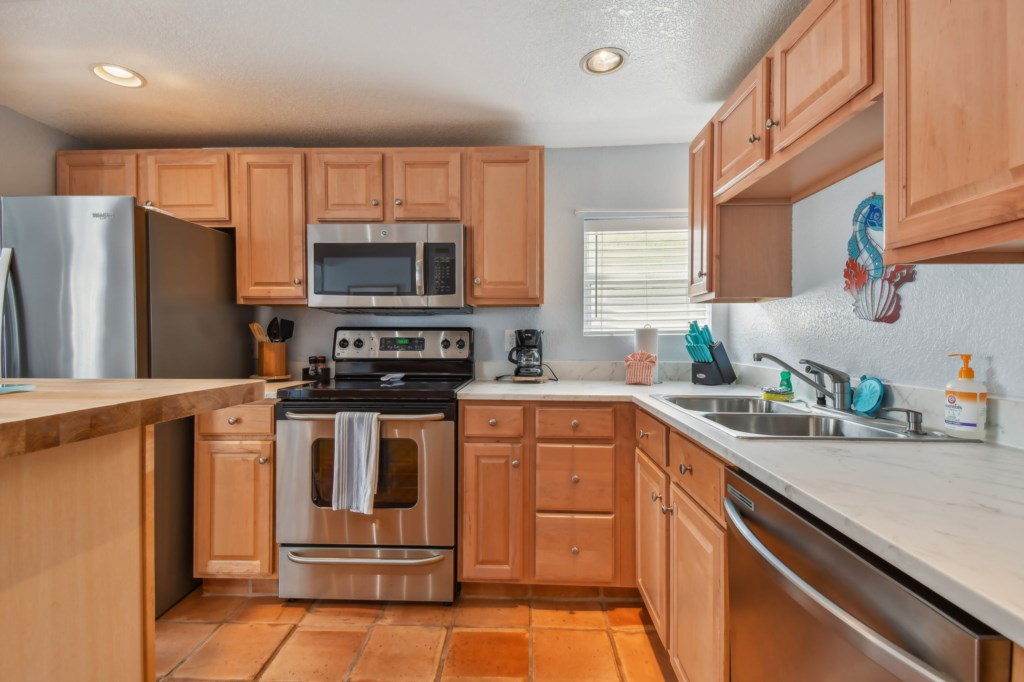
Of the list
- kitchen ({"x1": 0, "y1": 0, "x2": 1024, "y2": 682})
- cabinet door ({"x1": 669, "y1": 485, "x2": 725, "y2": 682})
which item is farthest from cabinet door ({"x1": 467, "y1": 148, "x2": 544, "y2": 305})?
cabinet door ({"x1": 669, "y1": 485, "x2": 725, "y2": 682})

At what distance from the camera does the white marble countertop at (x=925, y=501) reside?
51 cm

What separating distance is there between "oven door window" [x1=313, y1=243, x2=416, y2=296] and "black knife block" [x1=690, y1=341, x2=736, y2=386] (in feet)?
5.15

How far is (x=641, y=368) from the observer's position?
2.49 m

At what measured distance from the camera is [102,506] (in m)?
0.81

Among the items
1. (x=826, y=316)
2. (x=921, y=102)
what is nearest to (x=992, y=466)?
(x=921, y=102)

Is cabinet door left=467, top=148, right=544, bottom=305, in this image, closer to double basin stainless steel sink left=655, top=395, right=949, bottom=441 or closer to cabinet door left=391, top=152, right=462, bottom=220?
cabinet door left=391, top=152, right=462, bottom=220

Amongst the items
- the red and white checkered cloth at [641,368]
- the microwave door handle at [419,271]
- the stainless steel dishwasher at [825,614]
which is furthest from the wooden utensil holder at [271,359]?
the stainless steel dishwasher at [825,614]

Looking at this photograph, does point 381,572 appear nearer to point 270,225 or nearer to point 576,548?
point 576,548

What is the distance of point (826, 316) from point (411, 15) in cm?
191

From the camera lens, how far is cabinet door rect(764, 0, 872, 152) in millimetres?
1092

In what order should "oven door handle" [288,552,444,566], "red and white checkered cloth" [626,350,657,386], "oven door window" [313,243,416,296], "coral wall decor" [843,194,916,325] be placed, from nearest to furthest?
"coral wall decor" [843,194,916,325] < "oven door handle" [288,552,444,566] < "oven door window" [313,243,416,296] < "red and white checkered cloth" [626,350,657,386]

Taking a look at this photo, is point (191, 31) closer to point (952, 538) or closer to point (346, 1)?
point (346, 1)

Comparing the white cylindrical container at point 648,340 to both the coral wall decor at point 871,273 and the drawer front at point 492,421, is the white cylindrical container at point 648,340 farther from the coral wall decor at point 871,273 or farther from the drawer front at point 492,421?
the coral wall decor at point 871,273

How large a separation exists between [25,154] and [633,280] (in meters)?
3.27
